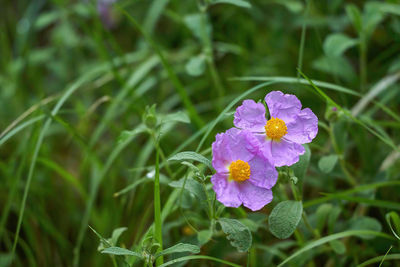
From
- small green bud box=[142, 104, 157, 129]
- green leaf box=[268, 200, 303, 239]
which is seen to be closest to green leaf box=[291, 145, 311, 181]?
green leaf box=[268, 200, 303, 239]

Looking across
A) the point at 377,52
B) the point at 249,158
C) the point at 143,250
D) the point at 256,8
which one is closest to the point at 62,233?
the point at 143,250

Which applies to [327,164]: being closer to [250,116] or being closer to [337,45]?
[250,116]

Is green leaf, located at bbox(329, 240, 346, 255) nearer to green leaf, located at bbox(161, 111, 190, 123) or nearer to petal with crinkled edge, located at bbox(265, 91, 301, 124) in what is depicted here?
petal with crinkled edge, located at bbox(265, 91, 301, 124)

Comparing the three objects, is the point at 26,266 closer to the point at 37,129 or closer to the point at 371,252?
the point at 37,129

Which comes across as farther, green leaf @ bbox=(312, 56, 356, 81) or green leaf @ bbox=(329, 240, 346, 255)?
green leaf @ bbox=(312, 56, 356, 81)

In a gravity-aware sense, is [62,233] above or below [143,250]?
below

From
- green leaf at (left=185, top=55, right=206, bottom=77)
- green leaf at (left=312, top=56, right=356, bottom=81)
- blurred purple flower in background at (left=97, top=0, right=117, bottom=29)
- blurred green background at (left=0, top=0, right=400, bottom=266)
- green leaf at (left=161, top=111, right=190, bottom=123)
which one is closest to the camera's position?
green leaf at (left=161, top=111, right=190, bottom=123)

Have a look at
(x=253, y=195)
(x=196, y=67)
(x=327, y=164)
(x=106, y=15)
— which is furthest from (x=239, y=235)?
(x=106, y=15)
